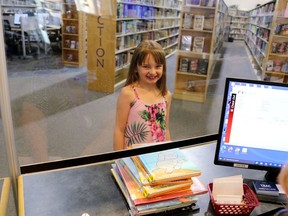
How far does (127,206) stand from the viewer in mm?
897

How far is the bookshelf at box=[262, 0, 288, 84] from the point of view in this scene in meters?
4.48

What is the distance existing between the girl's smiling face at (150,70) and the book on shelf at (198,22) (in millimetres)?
3251

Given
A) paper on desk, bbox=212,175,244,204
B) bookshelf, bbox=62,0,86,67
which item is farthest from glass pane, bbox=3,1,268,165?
paper on desk, bbox=212,175,244,204

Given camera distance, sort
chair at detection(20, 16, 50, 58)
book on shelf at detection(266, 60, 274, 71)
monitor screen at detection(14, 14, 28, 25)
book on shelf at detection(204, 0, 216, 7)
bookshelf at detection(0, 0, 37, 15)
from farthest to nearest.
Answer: chair at detection(20, 16, 50, 58), monitor screen at detection(14, 14, 28, 25), bookshelf at detection(0, 0, 37, 15), book on shelf at detection(266, 60, 274, 71), book on shelf at detection(204, 0, 216, 7)

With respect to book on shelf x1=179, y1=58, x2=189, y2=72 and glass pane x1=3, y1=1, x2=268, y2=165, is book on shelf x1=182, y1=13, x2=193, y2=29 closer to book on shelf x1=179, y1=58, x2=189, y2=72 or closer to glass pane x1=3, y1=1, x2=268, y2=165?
glass pane x1=3, y1=1, x2=268, y2=165

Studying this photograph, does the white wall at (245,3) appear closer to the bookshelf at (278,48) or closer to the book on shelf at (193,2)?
the bookshelf at (278,48)

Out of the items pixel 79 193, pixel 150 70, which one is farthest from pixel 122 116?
pixel 79 193

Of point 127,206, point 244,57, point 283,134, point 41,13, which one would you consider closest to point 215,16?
point 41,13

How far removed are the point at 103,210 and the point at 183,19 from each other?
4058 mm

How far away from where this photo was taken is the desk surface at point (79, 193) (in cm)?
87

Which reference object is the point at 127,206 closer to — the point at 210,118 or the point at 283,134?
the point at 283,134

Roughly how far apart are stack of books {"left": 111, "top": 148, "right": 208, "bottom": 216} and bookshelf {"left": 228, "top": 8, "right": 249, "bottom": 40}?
8819 millimetres

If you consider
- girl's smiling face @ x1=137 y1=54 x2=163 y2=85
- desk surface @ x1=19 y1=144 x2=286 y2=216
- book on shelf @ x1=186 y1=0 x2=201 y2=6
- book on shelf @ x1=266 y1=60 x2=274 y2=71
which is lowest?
book on shelf @ x1=266 y1=60 x2=274 y2=71

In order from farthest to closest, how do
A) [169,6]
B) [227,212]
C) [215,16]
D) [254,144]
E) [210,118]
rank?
[169,6] < [215,16] < [210,118] < [254,144] < [227,212]
